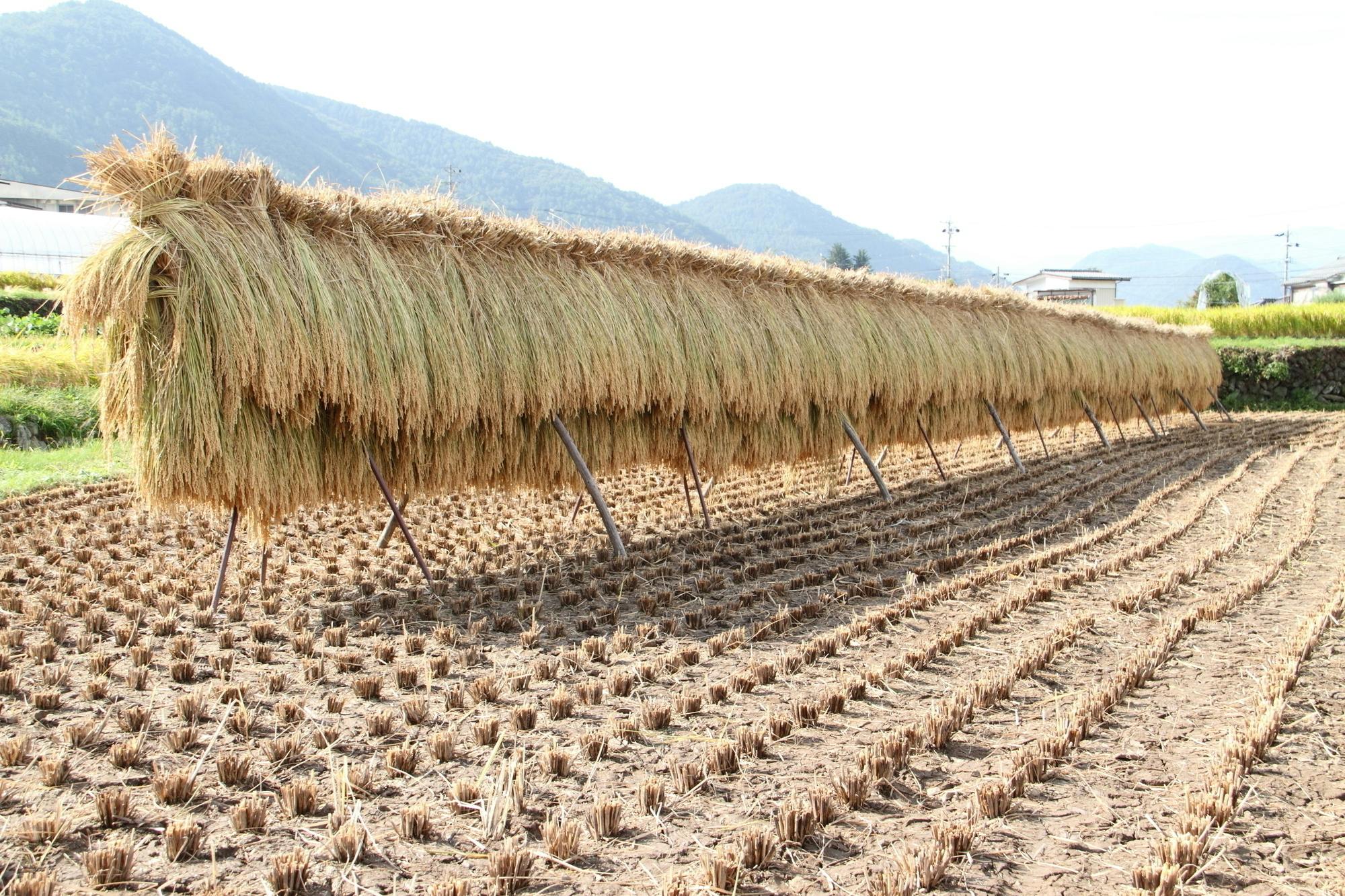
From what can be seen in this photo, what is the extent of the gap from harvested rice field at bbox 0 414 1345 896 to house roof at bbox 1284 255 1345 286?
67.7 m

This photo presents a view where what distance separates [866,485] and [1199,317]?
2980cm

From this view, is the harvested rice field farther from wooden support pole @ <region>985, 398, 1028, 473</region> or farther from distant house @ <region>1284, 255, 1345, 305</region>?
distant house @ <region>1284, 255, 1345, 305</region>

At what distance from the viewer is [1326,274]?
6494cm

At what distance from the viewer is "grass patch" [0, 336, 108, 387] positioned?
1327 cm

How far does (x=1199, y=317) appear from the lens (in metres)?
34.5

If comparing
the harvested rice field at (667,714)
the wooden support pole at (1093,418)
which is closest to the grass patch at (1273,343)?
the wooden support pole at (1093,418)

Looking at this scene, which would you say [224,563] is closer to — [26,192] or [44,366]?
[44,366]

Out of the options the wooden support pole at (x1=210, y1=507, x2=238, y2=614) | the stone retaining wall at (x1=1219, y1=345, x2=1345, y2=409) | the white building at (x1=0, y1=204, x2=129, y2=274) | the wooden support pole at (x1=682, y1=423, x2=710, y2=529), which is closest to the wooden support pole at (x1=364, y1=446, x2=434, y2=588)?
the wooden support pole at (x1=210, y1=507, x2=238, y2=614)

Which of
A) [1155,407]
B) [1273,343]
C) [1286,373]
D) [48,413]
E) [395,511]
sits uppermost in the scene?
[1273,343]

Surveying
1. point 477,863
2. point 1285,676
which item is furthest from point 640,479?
point 477,863

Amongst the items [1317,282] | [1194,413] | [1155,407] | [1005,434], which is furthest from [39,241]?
[1317,282]

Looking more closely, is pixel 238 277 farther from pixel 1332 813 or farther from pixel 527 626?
pixel 1332 813

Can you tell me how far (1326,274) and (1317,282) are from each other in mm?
2041

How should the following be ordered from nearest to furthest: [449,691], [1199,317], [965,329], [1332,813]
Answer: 1. [1332,813]
2. [449,691]
3. [965,329]
4. [1199,317]
